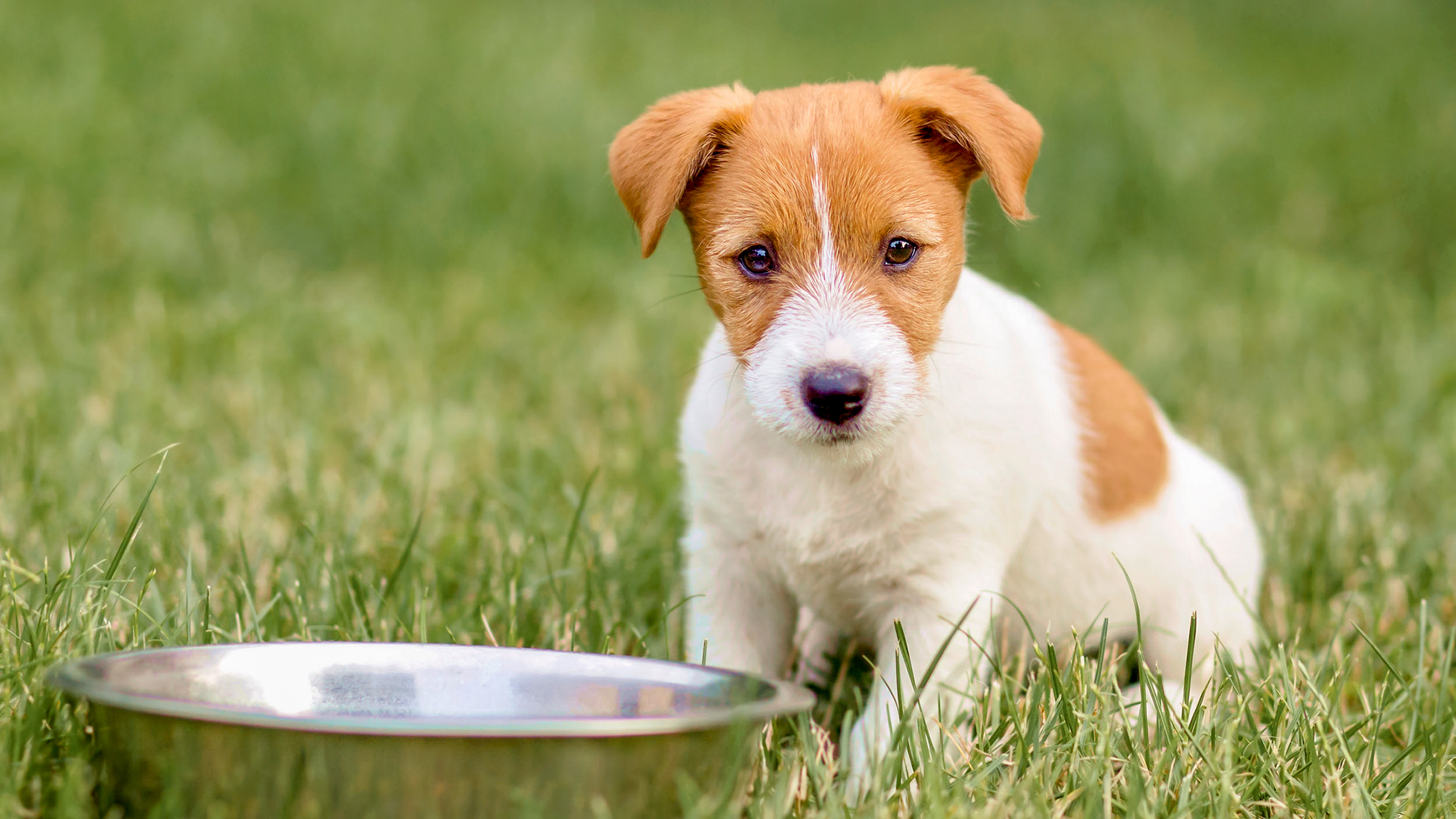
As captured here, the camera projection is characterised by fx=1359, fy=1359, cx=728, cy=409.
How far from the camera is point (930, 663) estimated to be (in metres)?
2.78

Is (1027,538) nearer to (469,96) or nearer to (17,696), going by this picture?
(17,696)

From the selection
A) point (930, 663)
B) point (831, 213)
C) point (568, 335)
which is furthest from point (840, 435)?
point (568, 335)

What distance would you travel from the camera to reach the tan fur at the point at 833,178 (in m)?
2.65

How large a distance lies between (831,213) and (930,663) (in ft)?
3.07

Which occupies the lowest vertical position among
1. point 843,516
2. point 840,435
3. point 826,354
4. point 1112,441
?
point 843,516

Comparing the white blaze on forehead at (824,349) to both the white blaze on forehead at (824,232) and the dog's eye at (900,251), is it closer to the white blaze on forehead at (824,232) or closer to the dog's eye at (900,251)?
the white blaze on forehead at (824,232)

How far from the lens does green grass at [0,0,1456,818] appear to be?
Result: 266 centimetres

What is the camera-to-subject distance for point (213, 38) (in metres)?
8.41

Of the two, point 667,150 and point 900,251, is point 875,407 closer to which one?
point 900,251

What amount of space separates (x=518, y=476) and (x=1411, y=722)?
255 centimetres

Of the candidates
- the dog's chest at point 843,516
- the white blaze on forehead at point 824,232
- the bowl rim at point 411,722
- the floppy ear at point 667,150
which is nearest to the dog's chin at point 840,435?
the dog's chest at point 843,516

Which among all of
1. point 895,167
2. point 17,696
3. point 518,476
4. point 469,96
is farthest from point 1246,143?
point 17,696

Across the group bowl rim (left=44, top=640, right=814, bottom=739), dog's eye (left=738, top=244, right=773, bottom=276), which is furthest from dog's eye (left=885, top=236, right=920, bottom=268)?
bowl rim (left=44, top=640, right=814, bottom=739)

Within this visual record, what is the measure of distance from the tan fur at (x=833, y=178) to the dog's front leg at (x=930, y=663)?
55 centimetres
